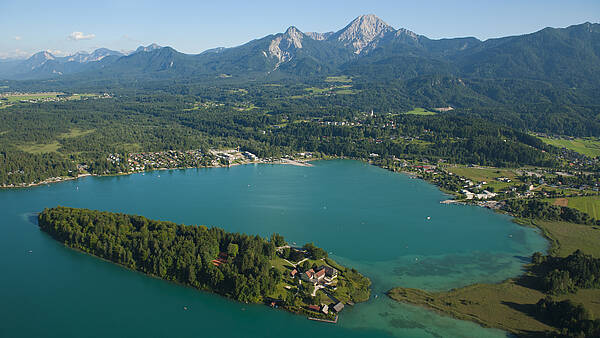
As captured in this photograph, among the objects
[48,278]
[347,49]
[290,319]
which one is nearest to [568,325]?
[290,319]

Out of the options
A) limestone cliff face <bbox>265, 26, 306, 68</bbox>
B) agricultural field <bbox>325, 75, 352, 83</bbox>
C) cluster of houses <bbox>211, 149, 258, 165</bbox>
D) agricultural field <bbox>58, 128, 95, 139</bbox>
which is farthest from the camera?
limestone cliff face <bbox>265, 26, 306, 68</bbox>

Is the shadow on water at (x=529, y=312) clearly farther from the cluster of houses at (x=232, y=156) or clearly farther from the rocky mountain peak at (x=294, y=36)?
the rocky mountain peak at (x=294, y=36)

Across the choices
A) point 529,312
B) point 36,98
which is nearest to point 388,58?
point 36,98

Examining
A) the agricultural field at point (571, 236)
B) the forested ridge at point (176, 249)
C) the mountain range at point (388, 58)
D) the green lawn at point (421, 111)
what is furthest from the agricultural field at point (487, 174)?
the mountain range at point (388, 58)

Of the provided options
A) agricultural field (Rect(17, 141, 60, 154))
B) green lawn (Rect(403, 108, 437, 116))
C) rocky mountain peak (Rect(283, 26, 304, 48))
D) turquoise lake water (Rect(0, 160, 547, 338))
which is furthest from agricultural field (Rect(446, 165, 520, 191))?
rocky mountain peak (Rect(283, 26, 304, 48))

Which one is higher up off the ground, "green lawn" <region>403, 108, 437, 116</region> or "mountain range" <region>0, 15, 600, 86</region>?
"mountain range" <region>0, 15, 600, 86</region>

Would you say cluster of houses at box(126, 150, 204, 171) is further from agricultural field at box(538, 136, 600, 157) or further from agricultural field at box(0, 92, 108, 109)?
agricultural field at box(0, 92, 108, 109)
